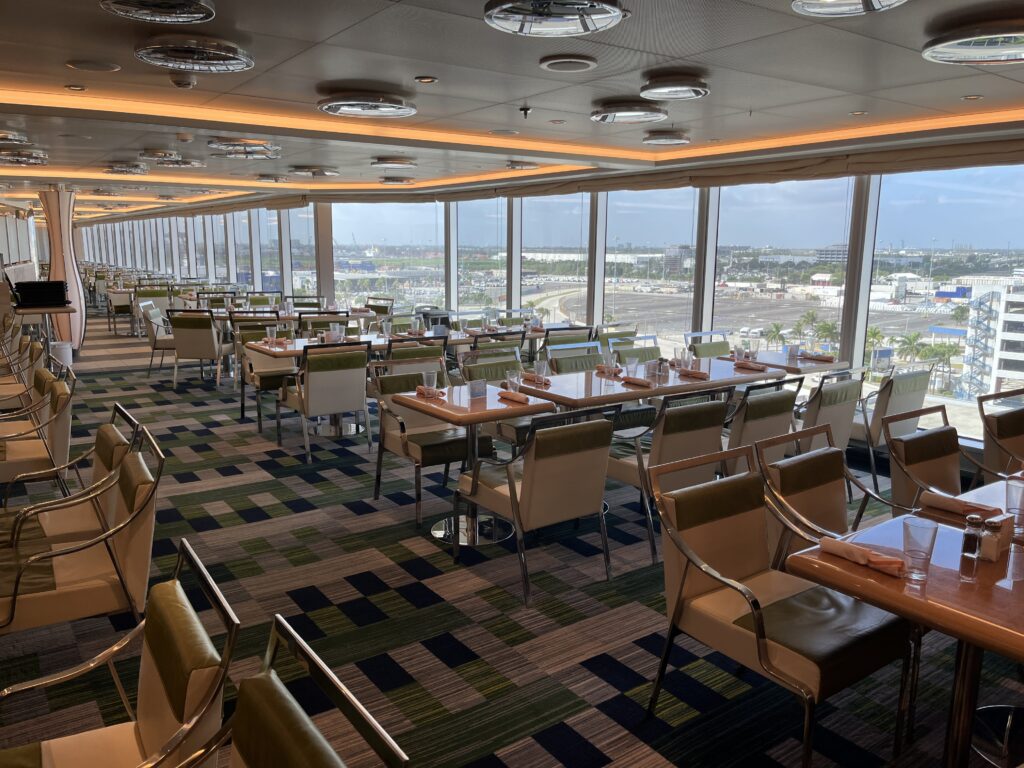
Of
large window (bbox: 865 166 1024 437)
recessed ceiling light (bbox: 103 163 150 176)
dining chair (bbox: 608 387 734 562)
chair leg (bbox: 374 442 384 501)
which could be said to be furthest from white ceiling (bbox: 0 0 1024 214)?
recessed ceiling light (bbox: 103 163 150 176)

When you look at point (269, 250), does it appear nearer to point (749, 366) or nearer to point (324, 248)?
point (324, 248)

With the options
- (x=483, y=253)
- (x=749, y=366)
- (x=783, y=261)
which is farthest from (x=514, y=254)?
(x=749, y=366)

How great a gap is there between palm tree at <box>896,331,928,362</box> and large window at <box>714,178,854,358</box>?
64 centimetres

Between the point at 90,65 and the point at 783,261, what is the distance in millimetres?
6898

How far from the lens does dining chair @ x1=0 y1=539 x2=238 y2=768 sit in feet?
5.13

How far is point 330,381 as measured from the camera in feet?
20.3

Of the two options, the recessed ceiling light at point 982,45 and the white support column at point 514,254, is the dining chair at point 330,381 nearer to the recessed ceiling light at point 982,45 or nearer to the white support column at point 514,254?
the recessed ceiling light at point 982,45

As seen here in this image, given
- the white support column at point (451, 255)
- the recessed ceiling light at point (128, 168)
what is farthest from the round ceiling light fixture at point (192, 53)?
the white support column at point (451, 255)

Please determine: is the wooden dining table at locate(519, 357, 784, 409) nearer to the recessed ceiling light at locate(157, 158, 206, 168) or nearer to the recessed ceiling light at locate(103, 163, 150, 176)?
the recessed ceiling light at locate(157, 158, 206, 168)

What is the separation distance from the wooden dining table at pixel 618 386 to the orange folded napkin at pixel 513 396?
0.22 meters

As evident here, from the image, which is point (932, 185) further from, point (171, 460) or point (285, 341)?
point (171, 460)

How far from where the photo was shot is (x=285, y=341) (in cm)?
718

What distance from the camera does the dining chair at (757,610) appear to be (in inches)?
93.3

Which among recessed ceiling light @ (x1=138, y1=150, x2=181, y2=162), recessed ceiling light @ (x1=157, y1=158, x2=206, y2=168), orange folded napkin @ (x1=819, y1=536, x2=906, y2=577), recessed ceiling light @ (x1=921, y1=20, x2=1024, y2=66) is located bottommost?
orange folded napkin @ (x1=819, y1=536, x2=906, y2=577)
